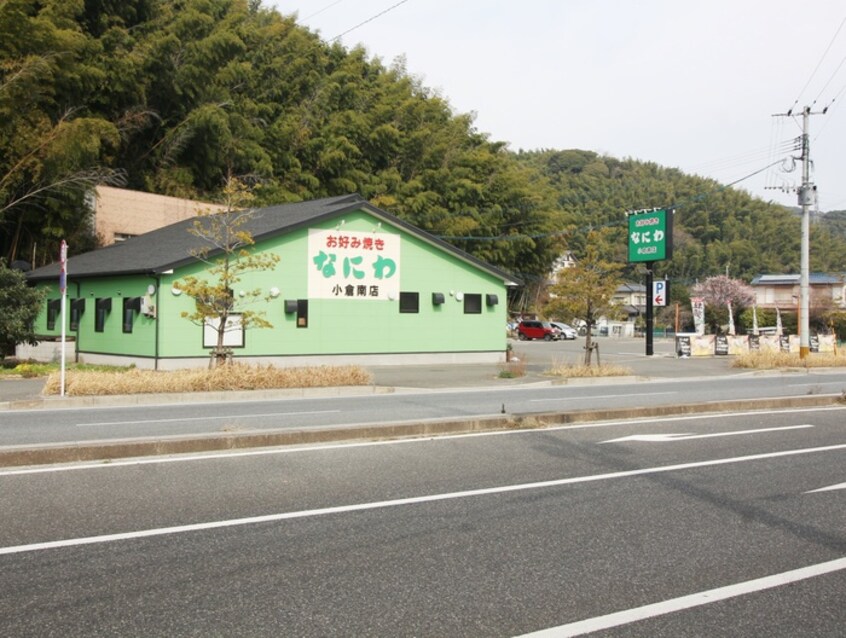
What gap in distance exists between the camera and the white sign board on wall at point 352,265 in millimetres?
26453

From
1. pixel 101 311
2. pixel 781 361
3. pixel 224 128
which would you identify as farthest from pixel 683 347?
pixel 101 311

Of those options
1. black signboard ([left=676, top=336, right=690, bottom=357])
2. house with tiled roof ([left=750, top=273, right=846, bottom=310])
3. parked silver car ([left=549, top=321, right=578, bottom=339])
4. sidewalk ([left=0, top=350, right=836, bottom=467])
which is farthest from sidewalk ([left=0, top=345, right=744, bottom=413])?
house with tiled roof ([left=750, top=273, right=846, bottom=310])

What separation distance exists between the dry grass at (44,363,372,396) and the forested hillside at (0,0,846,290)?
12.6 m

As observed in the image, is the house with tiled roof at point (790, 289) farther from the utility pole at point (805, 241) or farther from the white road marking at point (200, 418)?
the white road marking at point (200, 418)

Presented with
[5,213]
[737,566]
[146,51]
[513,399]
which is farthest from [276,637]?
[146,51]

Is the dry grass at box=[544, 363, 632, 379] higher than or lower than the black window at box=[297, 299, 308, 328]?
lower

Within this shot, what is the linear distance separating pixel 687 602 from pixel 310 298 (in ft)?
73.5

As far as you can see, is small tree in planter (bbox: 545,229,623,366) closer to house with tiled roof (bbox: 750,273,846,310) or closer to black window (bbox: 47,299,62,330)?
black window (bbox: 47,299,62,330)

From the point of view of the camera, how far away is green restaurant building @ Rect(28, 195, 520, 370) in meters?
23.8

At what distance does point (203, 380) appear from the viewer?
1712 centimetres

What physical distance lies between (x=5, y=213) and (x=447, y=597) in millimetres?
29742

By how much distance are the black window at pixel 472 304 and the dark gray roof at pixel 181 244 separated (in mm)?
1136

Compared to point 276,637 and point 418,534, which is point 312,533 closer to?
point 418,534

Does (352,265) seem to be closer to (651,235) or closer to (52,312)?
(52,312)
